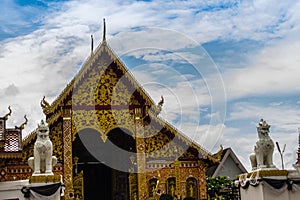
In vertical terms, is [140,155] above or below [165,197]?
above

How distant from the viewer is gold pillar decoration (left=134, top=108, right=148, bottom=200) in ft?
60.2

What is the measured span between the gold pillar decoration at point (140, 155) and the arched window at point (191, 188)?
1.52 meters

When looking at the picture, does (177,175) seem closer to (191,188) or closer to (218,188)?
(191,188)

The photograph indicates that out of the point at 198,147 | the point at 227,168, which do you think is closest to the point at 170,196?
the point at 198,147

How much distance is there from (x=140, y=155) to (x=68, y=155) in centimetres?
245

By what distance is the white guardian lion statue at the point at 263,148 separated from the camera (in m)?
16.0

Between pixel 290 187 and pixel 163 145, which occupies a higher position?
pixel 163 145

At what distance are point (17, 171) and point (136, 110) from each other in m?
4.40

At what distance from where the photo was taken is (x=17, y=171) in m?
17.3

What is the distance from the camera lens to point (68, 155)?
17.8 meters

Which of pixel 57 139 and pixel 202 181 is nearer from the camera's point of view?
pixel 57 139

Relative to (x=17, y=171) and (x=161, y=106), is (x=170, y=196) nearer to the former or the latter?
(x=161, y=106)

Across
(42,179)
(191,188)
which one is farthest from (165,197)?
(42,179)

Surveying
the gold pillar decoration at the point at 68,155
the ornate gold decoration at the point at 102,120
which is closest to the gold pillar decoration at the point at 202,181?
the ornate gold decoration at the point at 102,120
